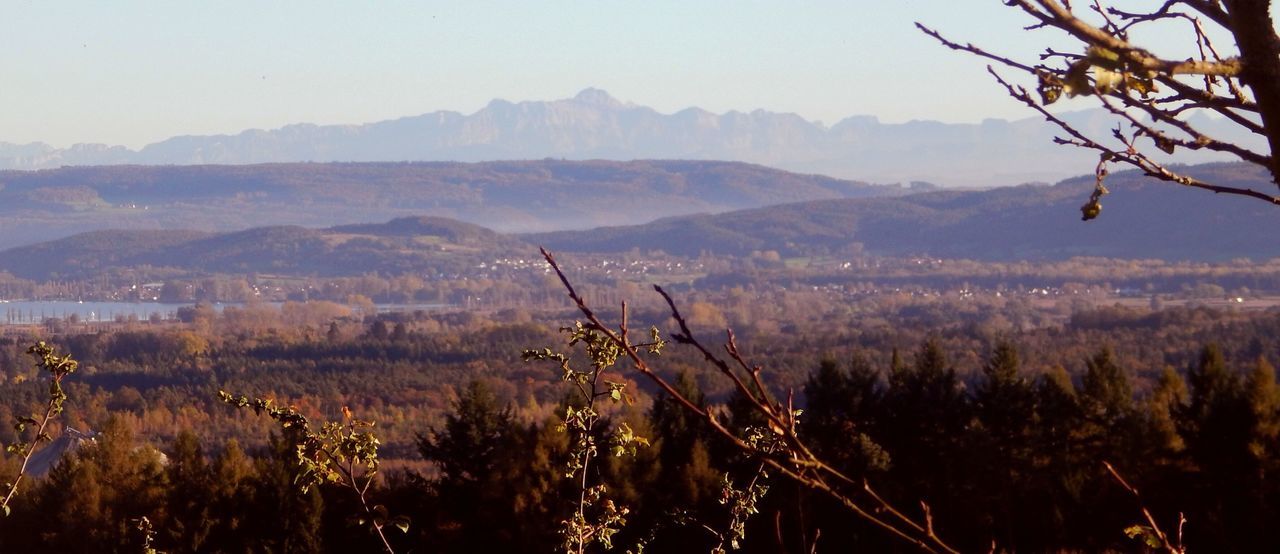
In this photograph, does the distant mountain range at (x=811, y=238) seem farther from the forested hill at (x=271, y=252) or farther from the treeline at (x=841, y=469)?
the treeline at (x=841, y=469)

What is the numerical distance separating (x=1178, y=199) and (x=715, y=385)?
74130mm

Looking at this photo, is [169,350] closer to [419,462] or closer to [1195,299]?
[419,462]

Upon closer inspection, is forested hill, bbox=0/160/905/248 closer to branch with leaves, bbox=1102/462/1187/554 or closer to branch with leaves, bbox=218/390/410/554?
branch with leaves, bbox=218/390/410/554

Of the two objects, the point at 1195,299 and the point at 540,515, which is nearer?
the point at 540,515

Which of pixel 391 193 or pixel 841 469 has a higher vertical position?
pixel 841 469

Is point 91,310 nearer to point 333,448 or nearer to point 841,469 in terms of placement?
point 841,469

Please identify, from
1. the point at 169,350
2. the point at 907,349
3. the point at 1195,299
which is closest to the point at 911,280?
the point at 1195,299

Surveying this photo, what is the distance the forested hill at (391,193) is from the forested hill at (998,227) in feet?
114

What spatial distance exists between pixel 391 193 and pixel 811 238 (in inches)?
2532

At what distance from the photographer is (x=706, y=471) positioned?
18375 mm

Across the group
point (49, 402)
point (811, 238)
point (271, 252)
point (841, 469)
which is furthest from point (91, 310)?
point (49, 402)

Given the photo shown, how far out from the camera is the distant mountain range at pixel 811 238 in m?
97.6

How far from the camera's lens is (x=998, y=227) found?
367 feet

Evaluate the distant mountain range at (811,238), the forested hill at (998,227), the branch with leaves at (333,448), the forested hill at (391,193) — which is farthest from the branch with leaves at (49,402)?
the forested hill at (391,193)
